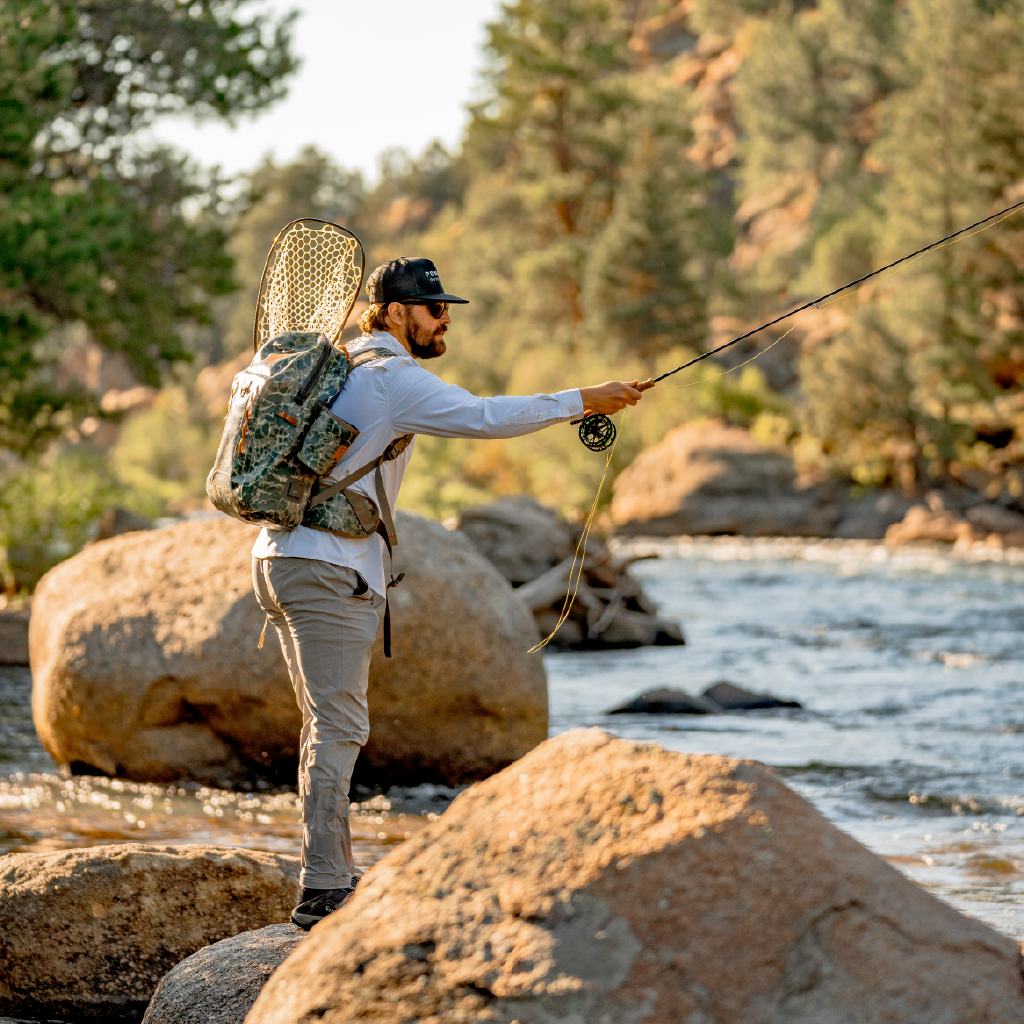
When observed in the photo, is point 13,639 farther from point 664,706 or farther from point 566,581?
point 664,706

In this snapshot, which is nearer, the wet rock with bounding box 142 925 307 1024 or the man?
the wet rock with bounding box 142 925 307 1024

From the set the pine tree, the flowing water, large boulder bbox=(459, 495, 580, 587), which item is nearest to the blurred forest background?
the pine tree

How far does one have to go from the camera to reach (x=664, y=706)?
372 inches

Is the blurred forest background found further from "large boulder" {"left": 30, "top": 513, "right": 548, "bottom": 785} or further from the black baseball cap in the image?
the black baseball cap

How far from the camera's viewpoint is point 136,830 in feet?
19.4

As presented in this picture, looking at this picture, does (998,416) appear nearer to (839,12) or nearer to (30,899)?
(839,12)

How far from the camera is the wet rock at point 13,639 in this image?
10758mm

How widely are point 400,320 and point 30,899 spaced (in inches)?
78.7

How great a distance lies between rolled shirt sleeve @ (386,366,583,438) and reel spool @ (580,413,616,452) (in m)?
0.31

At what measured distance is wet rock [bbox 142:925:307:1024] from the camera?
323 centimetres

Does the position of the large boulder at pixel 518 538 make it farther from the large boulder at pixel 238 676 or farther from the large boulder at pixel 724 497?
the large boulder at pixel 724 497

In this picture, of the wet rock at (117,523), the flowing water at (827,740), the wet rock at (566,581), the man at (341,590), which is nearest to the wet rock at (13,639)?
the flowing water at (827,740)

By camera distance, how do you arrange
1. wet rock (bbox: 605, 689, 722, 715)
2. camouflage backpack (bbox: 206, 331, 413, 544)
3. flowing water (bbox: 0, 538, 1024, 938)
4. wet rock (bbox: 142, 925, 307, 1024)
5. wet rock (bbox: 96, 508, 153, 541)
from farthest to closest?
1. wet rock (bbox: 96, 508, 153, 541)
2. wet rock (bbox: 605, 689, 722, 715)
3. flowing water (bbox: 0, 538, 1024, 938)
4. camouflage backpack (bbox: 206, 331, 413, 544)
5. wet rock (bbox: 142, 925, 307, 1024)

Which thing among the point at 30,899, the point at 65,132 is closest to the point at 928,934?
the point at 30,899
